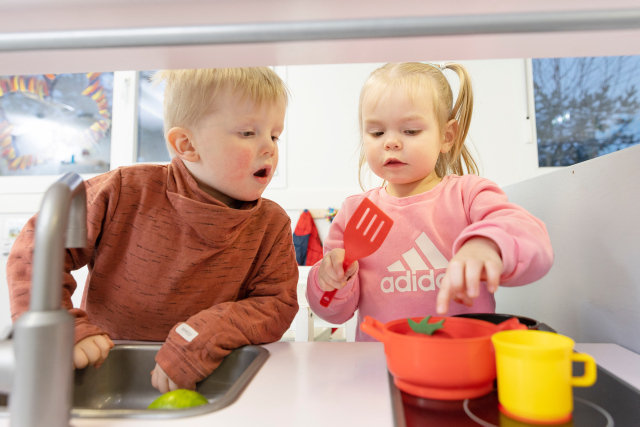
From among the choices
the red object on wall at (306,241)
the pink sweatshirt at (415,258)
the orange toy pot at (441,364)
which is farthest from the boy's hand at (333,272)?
the red object on wall at (306,241)

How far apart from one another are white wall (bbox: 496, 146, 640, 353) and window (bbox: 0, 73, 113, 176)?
121 inches

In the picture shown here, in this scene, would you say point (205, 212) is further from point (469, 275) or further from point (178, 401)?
point (469, 275)

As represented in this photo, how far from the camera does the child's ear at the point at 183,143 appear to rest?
35.5 inches

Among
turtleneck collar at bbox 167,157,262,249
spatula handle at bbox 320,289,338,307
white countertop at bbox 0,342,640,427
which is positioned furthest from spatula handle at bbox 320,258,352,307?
turtleneck collar at bbox 167,157,262,249

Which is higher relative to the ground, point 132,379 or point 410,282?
point 410,282

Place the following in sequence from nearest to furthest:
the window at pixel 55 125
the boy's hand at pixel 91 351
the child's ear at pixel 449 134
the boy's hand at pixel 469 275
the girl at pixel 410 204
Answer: the boy's hand at pixel 469 275 < the boy's hand at pixel 91 351 < the girl at pixel 410 204 < the child's ear at pixel 449 134 < the window at pixel 55 125

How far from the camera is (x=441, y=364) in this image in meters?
0.47

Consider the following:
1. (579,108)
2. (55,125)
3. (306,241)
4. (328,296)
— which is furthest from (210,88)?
(579,108)

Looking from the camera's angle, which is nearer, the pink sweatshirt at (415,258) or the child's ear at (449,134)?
the pink sweatshirt at (415,258)

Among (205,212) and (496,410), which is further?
(205,212)

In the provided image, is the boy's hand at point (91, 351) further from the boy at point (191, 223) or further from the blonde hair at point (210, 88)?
the blonde hair at point (210, 88)

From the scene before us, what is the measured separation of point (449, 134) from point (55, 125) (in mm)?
3136

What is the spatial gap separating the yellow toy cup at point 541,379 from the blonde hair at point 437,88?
0.70 meters

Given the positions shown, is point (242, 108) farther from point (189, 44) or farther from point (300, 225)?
point (300, 225)
